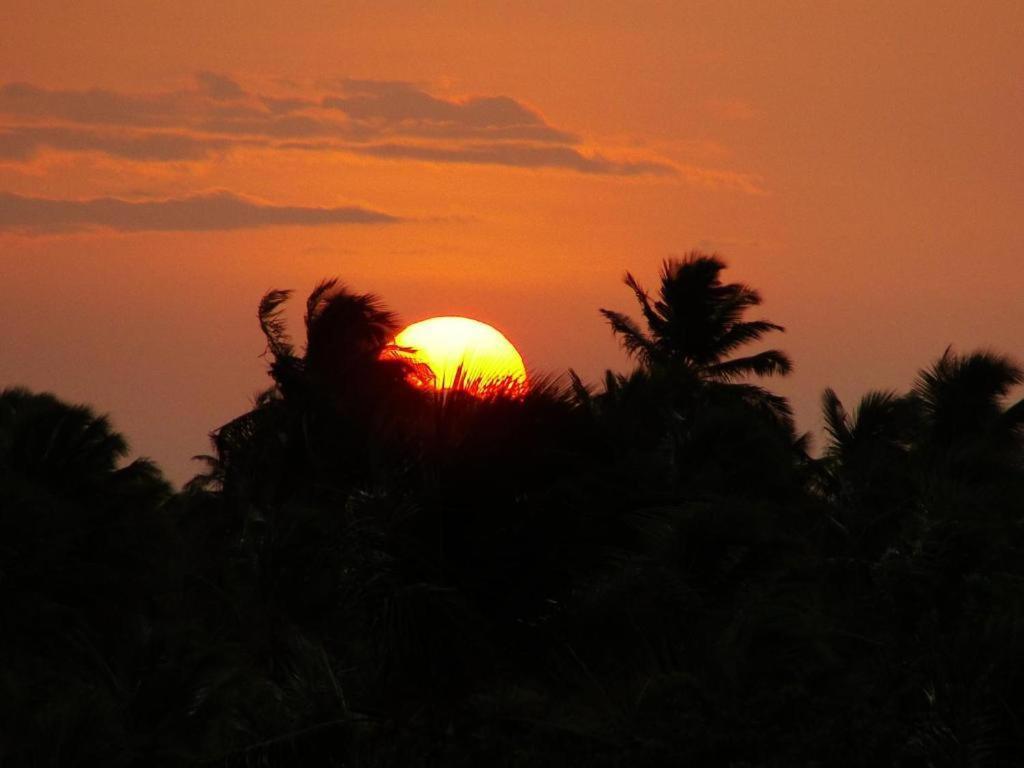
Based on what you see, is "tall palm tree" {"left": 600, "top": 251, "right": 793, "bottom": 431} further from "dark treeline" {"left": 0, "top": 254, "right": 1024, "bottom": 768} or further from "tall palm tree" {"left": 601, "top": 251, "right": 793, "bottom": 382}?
"dark treeline" {"left": 0, "top": 254, "right": 1024, "bottom": 768}

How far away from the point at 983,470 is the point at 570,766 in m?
15.2

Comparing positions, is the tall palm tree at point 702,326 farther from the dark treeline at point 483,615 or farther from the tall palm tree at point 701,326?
the dark treeline at point 483,615

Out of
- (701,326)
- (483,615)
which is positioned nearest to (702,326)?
(701,326)

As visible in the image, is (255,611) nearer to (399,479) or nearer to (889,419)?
(399,479)

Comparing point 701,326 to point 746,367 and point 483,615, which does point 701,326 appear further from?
point 483,615

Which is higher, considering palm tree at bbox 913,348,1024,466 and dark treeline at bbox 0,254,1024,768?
palm tree at bbox 913,348,1024,466

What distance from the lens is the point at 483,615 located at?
1135 cm

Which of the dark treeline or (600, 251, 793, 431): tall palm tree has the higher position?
(600, 251, 793, 431): tall palm tree

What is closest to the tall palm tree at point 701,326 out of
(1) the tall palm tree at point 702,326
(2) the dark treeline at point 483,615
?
(1) the tall palm tree at point 702,326

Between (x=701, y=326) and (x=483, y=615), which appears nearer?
(x=483, y=615)

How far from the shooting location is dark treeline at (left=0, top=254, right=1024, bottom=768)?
36.3 ft

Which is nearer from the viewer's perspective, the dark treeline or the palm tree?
the dark treeline

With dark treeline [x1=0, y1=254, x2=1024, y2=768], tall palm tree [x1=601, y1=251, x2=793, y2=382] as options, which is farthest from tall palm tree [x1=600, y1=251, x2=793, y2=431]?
dark treeline [x1=0, y1=254, x2=1024, y2=768]

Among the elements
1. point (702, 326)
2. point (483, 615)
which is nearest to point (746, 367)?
point (702, 326)
